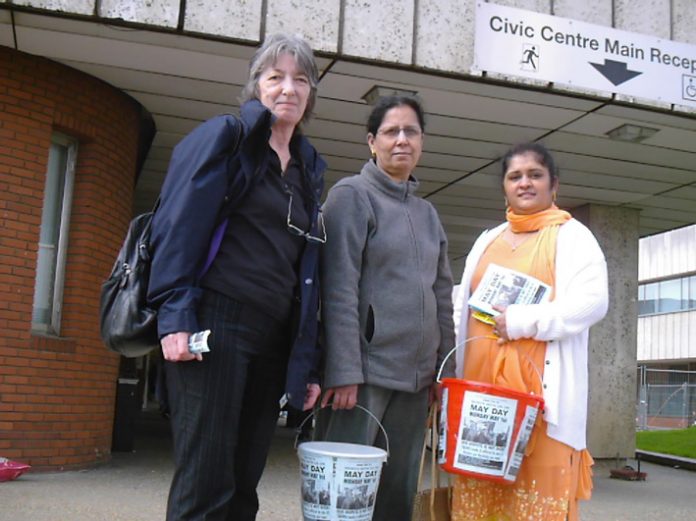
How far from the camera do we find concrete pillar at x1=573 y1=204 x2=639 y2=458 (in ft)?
32.5

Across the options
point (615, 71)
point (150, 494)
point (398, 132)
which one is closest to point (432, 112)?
point (615, 71)

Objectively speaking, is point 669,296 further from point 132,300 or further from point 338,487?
point 132,300

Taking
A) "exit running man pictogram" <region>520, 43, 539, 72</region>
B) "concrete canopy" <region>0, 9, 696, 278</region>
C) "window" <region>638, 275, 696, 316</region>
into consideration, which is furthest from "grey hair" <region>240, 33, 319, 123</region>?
"window" <region>638, 275, 696, 316</region>

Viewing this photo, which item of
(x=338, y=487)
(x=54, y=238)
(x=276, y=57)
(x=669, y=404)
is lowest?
(x=669, y=404)

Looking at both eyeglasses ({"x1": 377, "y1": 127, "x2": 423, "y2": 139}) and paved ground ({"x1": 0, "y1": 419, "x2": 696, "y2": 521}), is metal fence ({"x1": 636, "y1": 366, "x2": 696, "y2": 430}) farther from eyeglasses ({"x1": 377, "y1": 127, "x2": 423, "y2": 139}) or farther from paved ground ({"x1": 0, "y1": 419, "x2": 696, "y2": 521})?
eyeglasses ({"x1": 377, "y1": 127, "x2": 423, "y2": 139})

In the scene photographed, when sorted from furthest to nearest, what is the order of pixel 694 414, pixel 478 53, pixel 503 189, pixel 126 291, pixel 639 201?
pixel 694 414, pixel 639 201, pixel 478 53, pixel 503 189, pixel 126 291

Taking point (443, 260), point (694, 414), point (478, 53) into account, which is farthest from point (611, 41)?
point (694, 414)

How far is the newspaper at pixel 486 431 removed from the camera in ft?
9.97

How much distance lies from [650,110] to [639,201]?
3.58m

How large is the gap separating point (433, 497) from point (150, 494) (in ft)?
11.8

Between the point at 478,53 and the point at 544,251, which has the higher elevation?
→ the point at 478,53

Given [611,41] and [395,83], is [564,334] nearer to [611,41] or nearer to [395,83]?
[395,83]

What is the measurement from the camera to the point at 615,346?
10.1m

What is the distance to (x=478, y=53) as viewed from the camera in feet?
20.3
